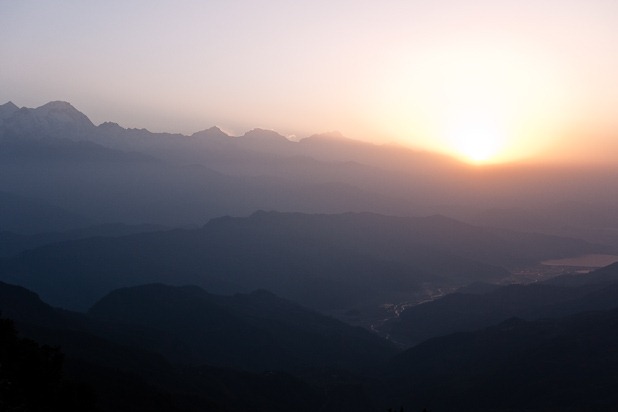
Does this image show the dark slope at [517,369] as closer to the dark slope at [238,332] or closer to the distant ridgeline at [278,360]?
the distant ridgeline at [278,360]

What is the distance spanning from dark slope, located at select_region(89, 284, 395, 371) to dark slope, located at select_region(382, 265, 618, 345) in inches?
878

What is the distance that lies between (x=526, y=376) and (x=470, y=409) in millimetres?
11613

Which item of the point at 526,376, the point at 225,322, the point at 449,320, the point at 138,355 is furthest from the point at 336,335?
the point at 138,355

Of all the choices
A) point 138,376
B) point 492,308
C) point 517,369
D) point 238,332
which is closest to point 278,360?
point 238,332

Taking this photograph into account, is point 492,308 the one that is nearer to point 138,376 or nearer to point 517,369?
point 517,369

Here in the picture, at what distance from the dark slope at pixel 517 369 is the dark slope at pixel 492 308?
115ft

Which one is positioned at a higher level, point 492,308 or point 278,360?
point 492,308

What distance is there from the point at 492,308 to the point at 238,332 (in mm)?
75697

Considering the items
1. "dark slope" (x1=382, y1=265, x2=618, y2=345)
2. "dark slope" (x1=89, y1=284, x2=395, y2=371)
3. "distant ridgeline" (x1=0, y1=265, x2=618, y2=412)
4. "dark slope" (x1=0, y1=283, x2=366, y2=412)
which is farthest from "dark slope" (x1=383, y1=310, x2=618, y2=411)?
"dark slope" (x1=382, y1=265, x2=618, y2=345)

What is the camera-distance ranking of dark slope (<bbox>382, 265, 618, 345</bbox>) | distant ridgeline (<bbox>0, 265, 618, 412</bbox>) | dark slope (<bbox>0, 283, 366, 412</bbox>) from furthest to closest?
dark slope (<bbox>382, 265, 618, 345</bbox>) → distant ridgeline (<bbox>0, 265, 618, 412</bbox>) → dark slope (<bbox>0, 283, 366, 412</bbox>)

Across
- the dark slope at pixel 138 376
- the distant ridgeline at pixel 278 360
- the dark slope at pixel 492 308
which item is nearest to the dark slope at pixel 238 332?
the distant ridgeline at pixel 278 360

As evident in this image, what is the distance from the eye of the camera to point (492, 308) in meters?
174

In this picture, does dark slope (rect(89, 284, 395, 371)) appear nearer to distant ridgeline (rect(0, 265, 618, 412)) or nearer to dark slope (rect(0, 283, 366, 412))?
distant ridgeline (rect(0, 265, 618, 412))

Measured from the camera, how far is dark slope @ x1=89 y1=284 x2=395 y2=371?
128875mm
